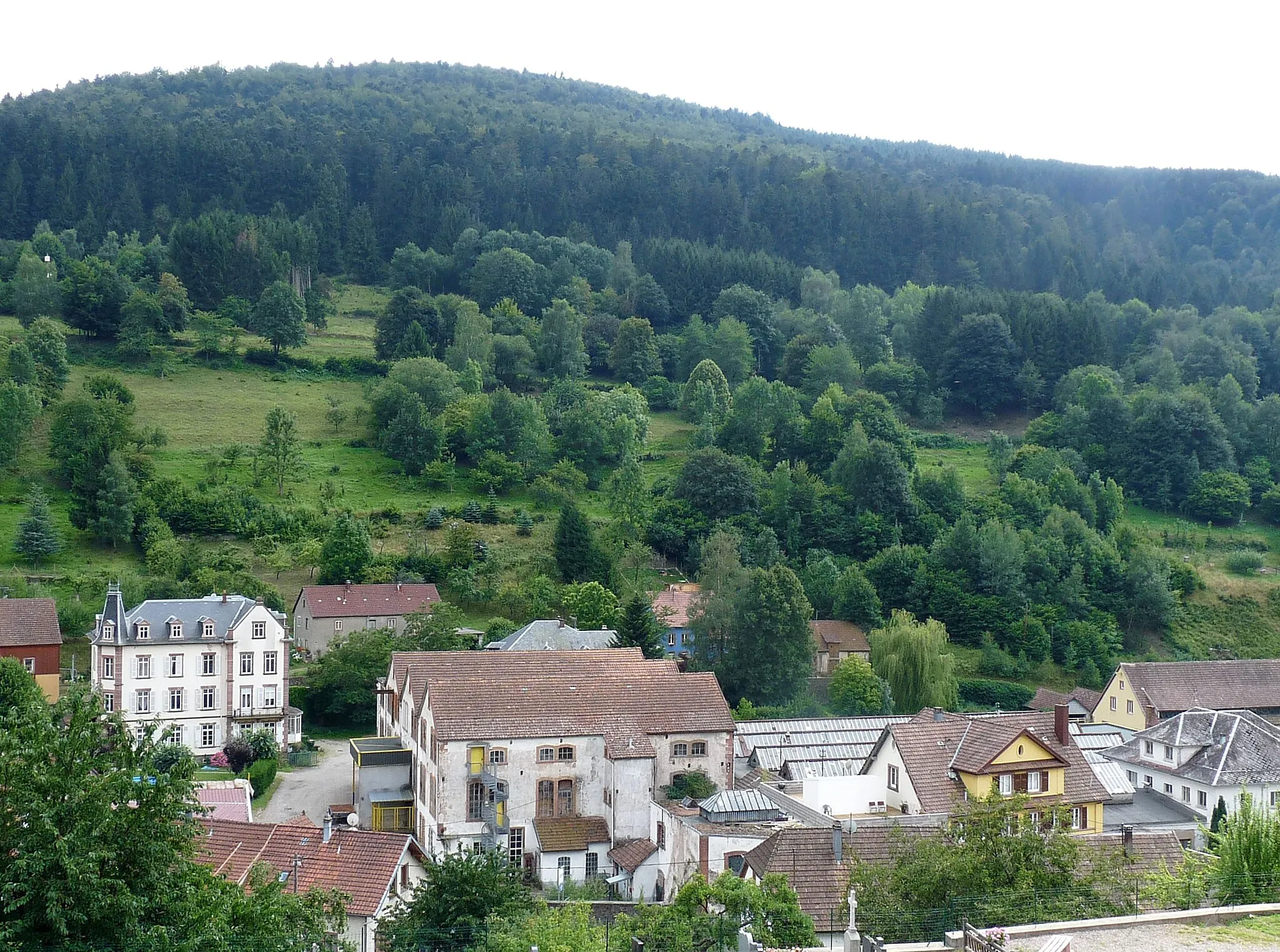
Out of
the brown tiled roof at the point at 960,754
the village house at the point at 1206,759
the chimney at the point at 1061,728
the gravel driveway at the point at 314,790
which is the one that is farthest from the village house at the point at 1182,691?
the gravel driveway at the point at 314,790

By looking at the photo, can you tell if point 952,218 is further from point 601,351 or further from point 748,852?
point 748,852

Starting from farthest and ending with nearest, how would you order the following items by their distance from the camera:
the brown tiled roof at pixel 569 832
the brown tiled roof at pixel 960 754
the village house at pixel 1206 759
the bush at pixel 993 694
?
1. the bush at pixel 993 694
2. the village house at pixel 1206 759
3. the brown tiled roof at pixel 569 832
4. the brown tiled roof at pixel 960 754

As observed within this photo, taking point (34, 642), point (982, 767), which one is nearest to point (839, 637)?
point (982, 767)

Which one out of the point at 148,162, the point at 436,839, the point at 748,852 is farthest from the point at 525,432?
the point at 148,162

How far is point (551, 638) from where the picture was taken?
49625mm

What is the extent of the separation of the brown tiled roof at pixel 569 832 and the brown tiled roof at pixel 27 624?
2167 cm

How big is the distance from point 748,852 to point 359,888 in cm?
788

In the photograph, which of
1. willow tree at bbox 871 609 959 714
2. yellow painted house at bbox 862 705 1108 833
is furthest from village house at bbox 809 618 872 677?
yellow painted house at bbox 862 705 1108 833

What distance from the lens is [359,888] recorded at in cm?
2592

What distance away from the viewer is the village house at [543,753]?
35.9m

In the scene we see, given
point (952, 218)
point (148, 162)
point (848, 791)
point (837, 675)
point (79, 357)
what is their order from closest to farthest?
point (848, 791)
point (837, 675)
point (79, 357)
point (148, 162)
point (952, 218)

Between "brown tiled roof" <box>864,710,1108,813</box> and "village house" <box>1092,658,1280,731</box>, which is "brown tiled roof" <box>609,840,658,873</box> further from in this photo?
"village house" <box>1092,658,1280,731</box>

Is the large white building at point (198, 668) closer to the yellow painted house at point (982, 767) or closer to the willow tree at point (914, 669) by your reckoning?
the yellow painted house at point (982, 767)

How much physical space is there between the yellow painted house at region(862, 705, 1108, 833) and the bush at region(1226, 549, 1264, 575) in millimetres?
43267
